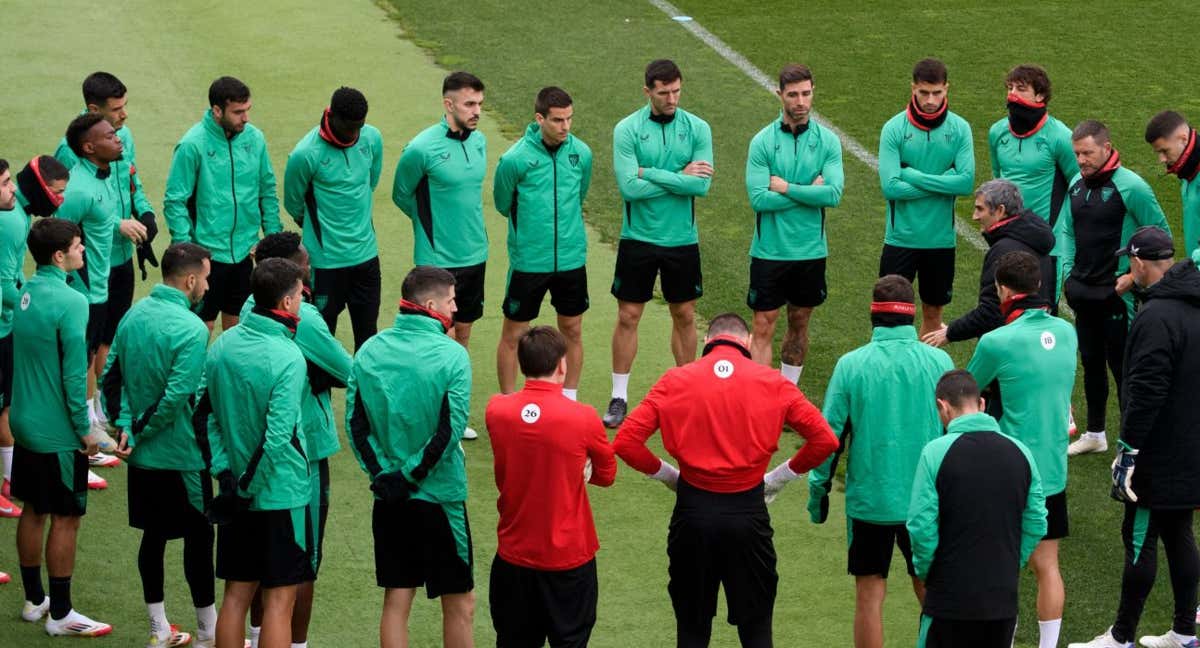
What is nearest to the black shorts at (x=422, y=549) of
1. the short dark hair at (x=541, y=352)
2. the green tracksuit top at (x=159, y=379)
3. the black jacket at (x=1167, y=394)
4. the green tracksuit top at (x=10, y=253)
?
the short dark hair at (x=541, y=352)

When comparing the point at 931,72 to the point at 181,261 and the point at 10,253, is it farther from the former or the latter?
the point at 10,253

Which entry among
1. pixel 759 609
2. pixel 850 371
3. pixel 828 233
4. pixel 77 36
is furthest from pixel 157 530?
pixel 77 36

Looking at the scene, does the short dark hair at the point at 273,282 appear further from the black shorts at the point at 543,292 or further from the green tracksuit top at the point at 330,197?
the black shorts at the point at 543,292

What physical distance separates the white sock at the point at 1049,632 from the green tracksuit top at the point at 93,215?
17.5 feet

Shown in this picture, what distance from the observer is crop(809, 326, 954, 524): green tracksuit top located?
273 inches

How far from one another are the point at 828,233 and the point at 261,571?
7187 millimetres

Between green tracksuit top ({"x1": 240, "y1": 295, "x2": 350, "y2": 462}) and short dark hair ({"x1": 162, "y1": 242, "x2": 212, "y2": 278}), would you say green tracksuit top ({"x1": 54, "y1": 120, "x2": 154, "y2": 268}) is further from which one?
green tracksuit top ({"x1": 240, "y1": 295, "x2": 350, "y2": 462})

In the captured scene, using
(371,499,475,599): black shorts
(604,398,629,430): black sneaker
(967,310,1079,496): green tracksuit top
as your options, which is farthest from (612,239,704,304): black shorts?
(371,499,475,599): black shorts

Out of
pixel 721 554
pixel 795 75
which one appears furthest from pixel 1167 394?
pixel 795 75

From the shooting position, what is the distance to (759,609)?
678cm

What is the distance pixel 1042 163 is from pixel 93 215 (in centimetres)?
561

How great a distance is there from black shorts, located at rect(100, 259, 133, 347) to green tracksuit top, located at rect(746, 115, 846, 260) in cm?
374

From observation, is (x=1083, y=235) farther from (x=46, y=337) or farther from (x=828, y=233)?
(x=46, y=337)

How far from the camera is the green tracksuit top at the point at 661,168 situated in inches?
382
